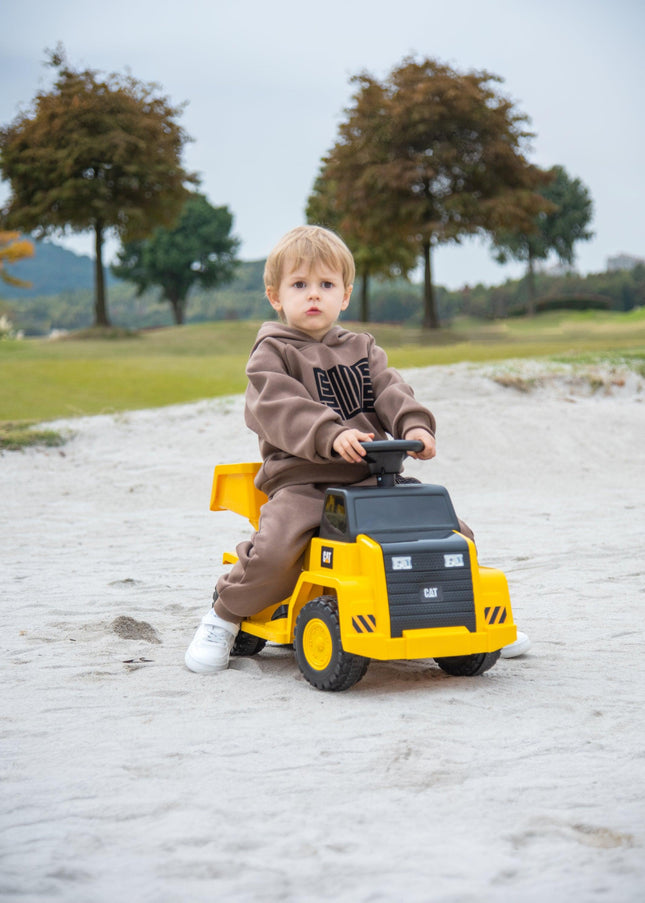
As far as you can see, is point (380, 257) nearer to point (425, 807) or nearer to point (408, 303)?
point (408, 303)

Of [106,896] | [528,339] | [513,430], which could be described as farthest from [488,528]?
[528,339]

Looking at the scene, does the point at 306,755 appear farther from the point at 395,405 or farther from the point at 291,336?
the point at 291,336

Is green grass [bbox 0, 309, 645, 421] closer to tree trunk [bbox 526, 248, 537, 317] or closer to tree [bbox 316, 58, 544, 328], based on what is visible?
tree [bbox 316, 58, 544, 328]

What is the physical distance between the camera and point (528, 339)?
75.9 feet

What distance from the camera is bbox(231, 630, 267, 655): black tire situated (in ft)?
11.6

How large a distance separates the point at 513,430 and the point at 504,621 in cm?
764

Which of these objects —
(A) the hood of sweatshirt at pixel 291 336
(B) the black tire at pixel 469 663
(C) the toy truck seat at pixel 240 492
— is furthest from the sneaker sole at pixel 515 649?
(A) the hood of sweatshirt at pixel 291 336

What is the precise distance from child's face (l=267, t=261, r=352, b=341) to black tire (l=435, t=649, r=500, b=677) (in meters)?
1.29

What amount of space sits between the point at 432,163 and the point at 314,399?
78.1ft

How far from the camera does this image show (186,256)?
48219 millimetres

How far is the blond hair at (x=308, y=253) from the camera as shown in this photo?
331 cm

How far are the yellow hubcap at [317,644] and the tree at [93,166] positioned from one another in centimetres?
2428

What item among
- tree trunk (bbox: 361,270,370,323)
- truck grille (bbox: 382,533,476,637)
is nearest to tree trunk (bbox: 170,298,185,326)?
tree trunk (bbox: 361,270,370,323)

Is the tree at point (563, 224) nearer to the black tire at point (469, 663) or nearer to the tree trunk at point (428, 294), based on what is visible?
the tree trunk at point (428, 294)
